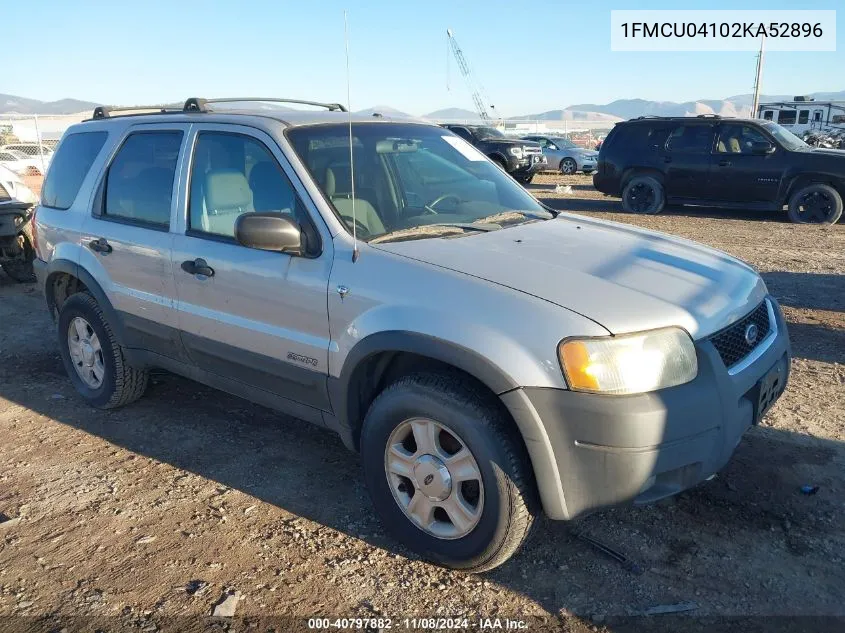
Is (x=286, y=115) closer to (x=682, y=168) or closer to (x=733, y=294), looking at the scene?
(x=733, y=294)

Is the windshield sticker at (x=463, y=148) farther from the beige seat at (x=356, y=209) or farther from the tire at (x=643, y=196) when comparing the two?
the tire at (x=643, y=196)

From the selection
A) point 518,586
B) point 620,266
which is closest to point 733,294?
point 620,266

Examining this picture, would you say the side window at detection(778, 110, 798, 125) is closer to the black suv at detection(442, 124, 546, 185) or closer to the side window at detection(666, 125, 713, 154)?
the black suv at detection(442, 124, 546, 185)

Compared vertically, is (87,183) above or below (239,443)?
above

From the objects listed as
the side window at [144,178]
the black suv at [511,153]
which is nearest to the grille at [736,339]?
the side window at [144,178]

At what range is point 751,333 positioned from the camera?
3.09 meters

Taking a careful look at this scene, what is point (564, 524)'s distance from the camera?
336 centimetres

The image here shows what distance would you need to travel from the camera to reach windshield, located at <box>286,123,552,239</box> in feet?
11.3

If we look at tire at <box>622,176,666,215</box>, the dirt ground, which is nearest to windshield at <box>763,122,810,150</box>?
tire at <box>622,176,666,215</box>

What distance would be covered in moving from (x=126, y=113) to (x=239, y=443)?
2435 millimetres

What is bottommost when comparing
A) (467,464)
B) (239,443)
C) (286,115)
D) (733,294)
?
(239,443)

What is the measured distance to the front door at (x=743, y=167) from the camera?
39.3 ft

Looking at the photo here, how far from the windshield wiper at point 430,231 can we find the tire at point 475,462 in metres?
0.68

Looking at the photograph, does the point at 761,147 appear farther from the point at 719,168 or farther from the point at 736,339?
the point at 736,339
